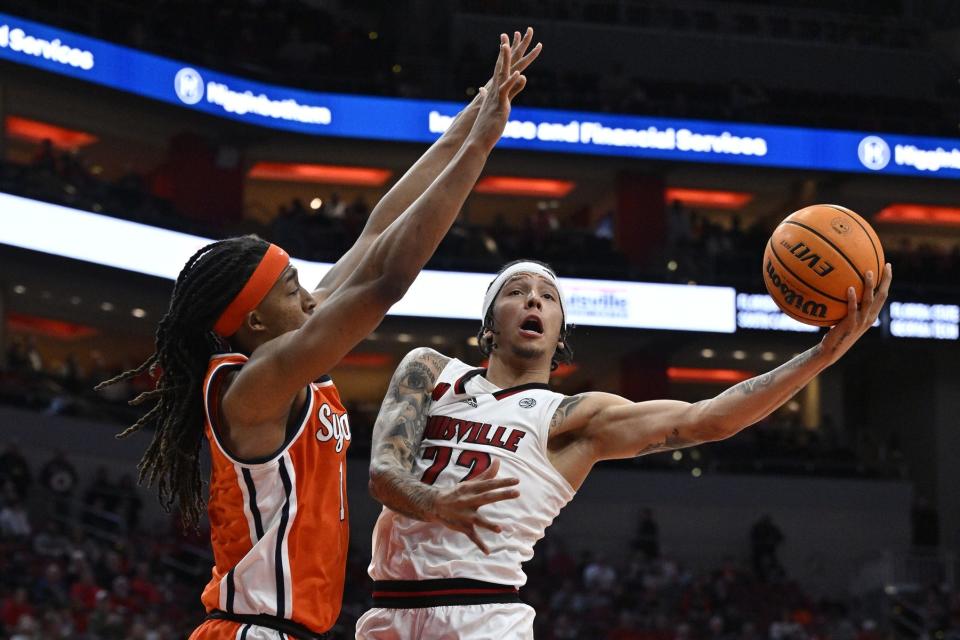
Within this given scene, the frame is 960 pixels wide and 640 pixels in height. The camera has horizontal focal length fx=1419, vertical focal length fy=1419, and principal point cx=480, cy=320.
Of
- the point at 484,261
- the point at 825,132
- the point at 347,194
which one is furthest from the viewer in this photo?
the point at 347,194

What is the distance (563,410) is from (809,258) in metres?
1.10

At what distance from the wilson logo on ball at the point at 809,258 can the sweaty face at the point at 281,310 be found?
75.4 inches

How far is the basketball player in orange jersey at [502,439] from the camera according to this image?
16.6 ft

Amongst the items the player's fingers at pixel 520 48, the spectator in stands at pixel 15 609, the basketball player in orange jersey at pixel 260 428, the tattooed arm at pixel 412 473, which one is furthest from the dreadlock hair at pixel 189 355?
the spectator in stands at pixel 15 609

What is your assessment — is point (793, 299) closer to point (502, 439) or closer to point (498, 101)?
point (502, 439)

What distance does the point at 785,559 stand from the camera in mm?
26500

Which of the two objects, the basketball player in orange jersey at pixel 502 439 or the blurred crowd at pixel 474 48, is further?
the blurred crowd at pixel 474 48

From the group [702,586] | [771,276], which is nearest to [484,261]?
[702,586]

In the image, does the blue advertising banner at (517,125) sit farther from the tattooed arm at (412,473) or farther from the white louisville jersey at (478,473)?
the white louisville jersey at (478,473)

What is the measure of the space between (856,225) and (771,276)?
37 centimetres

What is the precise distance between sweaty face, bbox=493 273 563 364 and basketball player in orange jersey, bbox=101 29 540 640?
3.69 ft

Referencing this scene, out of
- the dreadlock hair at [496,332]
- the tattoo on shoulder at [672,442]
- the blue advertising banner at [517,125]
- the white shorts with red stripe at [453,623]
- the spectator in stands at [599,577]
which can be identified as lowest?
the spectator in stands at [599,577]

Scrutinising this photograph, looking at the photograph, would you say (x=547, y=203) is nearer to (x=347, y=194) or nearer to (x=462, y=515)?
(x=347, y=194)

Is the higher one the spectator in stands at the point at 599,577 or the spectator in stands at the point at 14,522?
the spectator in stands at the point at 14,522
